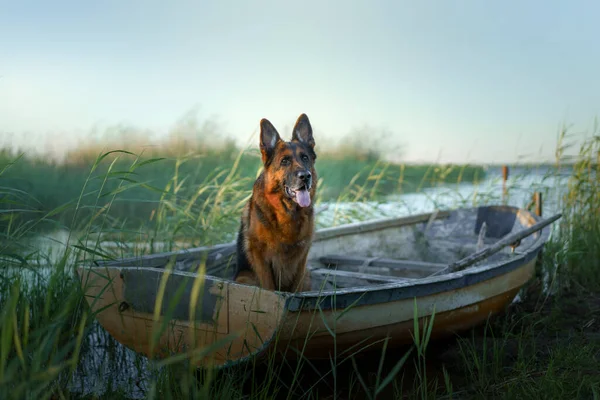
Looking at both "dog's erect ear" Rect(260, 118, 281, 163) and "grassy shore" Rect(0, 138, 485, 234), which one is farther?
"grassy shore" Rect(0, 138, 485, 234)

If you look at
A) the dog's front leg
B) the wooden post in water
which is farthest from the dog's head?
the wooden post in water

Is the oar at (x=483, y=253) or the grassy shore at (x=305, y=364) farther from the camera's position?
the oar at (x=483, y=253)

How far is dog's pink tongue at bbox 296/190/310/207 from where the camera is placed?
12.4 ft

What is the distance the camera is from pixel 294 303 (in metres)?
3.23

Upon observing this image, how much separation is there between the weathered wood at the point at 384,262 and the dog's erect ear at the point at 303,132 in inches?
79.3

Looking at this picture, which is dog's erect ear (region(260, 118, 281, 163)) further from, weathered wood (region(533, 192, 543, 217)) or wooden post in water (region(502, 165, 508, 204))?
wooden post in water (region(502, 165, 508, 204))

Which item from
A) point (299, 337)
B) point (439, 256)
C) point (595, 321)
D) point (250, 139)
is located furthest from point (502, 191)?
point (299, 337)

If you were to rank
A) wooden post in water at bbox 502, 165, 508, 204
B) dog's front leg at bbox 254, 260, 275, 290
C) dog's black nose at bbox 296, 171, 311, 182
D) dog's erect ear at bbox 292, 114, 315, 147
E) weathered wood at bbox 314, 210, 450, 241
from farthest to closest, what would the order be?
wooden post in water at bbox 502, 165, 508, 204
weathered wood at bbox 314, 210, 450, 241
dog's erect ear at bbox 292, 114, 315, 147
dog's front leg at bbox 254, 260, 275, 290
dog's black nose at bbox 296, 171, 311, 182

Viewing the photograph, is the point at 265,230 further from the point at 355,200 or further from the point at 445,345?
the point at 355,200

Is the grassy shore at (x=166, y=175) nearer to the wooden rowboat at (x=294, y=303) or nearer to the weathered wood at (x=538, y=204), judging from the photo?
the weathered wood at (x=538, y=204)

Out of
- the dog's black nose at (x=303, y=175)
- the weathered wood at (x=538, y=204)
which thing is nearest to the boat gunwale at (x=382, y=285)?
the dog's black nose at (x=303, y=175)

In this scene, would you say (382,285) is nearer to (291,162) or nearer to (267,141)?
(291,162)

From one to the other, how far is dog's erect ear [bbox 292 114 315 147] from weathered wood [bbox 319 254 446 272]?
2.02m

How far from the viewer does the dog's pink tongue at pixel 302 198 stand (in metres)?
3.77
